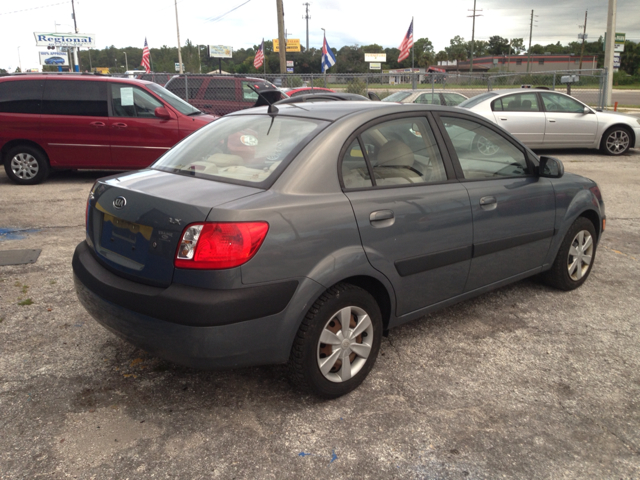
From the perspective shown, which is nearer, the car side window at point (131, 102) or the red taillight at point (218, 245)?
the red taillight at point (218, 245)

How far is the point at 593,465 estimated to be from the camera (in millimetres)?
2510

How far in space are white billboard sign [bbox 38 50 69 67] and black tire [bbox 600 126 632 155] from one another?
2090 inches

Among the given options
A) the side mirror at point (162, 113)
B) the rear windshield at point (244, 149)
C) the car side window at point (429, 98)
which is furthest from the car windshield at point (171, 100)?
the car side window at point (429, 98)

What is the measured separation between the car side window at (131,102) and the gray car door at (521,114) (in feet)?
23.8

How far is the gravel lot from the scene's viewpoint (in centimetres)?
249

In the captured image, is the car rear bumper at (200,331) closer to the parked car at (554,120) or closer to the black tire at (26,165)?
the black tire at (26,165)

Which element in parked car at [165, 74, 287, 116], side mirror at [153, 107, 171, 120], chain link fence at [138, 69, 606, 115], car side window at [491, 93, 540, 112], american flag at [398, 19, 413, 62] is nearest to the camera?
side mirror at [153, 107, 171, 120]

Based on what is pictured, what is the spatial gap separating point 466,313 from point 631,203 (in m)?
5.48

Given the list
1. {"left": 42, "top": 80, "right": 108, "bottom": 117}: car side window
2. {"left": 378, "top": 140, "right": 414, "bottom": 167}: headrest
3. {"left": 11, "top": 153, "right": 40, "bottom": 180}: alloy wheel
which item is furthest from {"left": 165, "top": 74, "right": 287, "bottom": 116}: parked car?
{"left": 378, "top": 140, "right": 414, "bottom": 167}: headrest

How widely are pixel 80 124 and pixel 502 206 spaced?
24.0 feet

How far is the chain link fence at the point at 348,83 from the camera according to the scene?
1404 centimetres

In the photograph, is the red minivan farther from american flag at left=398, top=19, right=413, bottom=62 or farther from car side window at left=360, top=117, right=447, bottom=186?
american flag at left=398, top=19, right=413, bottom=62

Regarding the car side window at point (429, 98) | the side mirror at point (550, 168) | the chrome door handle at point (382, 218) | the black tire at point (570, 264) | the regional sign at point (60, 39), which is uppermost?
the regional sign at point (60, 39)

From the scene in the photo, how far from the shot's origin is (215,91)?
46.2ft
